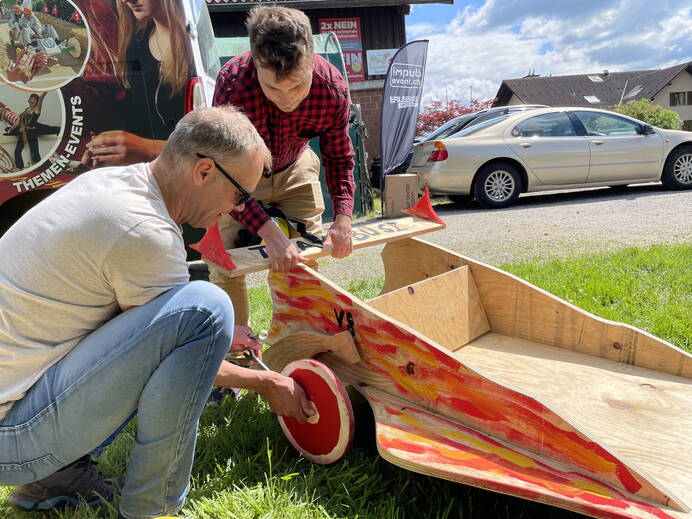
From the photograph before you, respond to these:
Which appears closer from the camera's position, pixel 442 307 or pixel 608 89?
pixel 442 307

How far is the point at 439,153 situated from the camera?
809 cm

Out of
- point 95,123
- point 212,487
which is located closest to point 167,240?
point 212,487

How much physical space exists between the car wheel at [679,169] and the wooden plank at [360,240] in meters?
7.54

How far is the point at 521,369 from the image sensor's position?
2.18m

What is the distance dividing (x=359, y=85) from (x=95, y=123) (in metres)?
9.89

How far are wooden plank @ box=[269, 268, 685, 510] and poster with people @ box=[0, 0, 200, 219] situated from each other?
7.58 ft

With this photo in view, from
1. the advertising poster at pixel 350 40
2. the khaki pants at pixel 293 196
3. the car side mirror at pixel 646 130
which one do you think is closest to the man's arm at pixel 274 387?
the khaki pants at pixel 293 196

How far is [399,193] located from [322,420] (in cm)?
162

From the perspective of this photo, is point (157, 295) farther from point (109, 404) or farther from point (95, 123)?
point (95, 123)

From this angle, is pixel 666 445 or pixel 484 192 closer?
pixel 666 445

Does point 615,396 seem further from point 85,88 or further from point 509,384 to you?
point 85,88

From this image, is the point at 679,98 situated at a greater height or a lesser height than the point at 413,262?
greater

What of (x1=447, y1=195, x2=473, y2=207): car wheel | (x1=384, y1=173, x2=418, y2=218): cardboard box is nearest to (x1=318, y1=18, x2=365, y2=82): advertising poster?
(x1=447, y1=195, x2=473, y2=207): car wheel

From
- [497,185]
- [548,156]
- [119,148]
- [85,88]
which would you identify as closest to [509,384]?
[119,148]
